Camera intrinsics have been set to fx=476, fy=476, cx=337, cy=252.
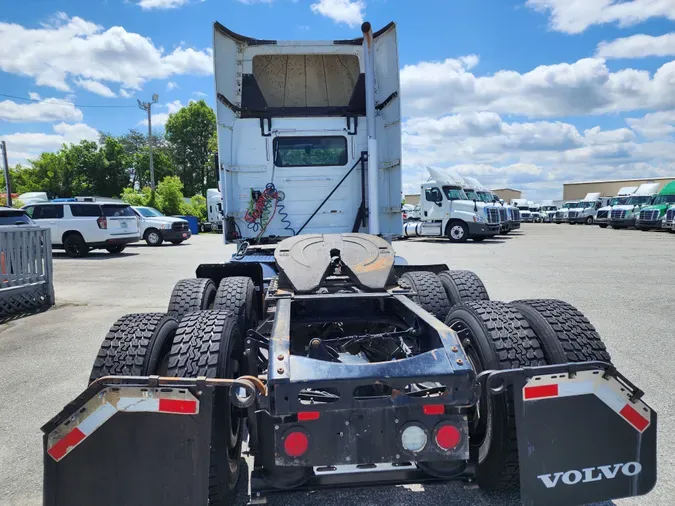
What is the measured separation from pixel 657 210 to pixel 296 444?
30.5 metres

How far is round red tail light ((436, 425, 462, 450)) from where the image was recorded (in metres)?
2.11

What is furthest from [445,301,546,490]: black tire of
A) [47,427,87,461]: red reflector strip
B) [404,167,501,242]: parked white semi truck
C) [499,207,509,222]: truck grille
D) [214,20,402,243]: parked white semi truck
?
[499,207,509,222]: truck grille

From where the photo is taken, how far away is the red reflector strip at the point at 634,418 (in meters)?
2.16

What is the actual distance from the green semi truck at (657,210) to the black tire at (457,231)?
1322 centimetres

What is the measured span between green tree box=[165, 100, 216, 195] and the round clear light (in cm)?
5466

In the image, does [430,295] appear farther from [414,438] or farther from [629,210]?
[629,210]

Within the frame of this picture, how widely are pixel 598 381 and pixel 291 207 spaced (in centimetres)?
463

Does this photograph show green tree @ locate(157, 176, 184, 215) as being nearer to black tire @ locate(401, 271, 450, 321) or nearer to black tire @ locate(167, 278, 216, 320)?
black tire @ locate(167, 278, 216, 320)

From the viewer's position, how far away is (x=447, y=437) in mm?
2115

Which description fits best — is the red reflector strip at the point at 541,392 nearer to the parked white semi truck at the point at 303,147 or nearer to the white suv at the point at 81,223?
the parked white semi truck at the point at 303,147

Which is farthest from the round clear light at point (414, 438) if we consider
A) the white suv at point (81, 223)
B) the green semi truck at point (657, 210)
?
the green semi truck at point (657, 210)

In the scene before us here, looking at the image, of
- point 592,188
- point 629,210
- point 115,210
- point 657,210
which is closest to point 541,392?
point 115,210

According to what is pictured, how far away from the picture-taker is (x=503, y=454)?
93.1 inches

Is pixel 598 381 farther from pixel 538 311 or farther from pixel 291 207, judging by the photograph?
pixel 291 207
